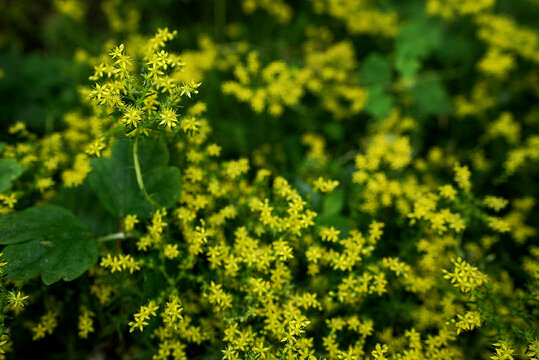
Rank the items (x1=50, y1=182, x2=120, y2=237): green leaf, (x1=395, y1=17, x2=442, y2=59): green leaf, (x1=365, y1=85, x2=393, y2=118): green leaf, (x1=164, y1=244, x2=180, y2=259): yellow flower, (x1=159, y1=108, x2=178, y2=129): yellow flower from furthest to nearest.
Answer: (x1=395, y1=17, x2=442, y2=59): green leaf
(x1=365, y1=85, x2=393, y2=118): green leaf
(x1=50, y1=182, x2=120, y2=237): green leaf
(x1=164, y1=244, x2=180, y2=259): yellow flower
(x1=159, y1=108, x2=178, y2=129): yellow flower

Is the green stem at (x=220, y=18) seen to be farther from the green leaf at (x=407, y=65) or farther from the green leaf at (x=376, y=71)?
the green leaf at (x=407, y=65)

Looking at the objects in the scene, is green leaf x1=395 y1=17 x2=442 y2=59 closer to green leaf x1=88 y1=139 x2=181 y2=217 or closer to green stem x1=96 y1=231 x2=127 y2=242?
green leaf x1=88 y1=139 x2=181 y2=217

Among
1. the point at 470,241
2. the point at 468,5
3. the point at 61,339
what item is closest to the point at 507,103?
the point at 468,5

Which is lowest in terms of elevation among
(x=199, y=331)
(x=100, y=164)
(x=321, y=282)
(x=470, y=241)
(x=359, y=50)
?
(x=199, y=331)

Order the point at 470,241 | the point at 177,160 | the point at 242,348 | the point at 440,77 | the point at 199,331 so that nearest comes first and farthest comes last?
the point at 242,348, the point at 199,331, the point at 177,160, the point at 470,241, the point at 440,77

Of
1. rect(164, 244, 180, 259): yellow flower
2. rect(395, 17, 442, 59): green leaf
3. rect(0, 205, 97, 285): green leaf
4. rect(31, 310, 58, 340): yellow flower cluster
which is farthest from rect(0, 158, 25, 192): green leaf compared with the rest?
rect(395, 17, 442, 59): green leaf

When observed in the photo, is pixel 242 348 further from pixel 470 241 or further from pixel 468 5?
pixel 468 5
